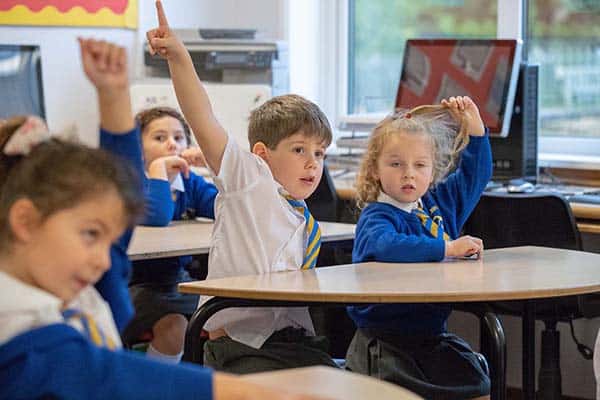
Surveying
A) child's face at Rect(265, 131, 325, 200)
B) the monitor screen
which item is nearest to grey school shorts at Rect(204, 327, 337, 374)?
child's face at Rect(265, 131, 325, 200)

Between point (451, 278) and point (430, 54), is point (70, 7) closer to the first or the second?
point (430, 54)

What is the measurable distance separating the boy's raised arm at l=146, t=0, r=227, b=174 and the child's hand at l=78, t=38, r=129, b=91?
0.74 m

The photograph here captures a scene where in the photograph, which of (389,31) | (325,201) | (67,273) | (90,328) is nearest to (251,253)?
(90,328)

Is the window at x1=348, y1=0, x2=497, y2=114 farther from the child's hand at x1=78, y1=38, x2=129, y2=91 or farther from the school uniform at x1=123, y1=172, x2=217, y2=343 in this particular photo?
the child's hand at x1=78, y1=38, x2=129, y2=91

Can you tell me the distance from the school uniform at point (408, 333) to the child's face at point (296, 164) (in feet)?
0.58

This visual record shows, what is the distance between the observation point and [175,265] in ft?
11.1

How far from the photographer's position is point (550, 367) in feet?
10.8

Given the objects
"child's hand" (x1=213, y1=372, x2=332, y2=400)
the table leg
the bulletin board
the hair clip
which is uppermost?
the bulletin board

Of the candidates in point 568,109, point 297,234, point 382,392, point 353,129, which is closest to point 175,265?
point 297,234

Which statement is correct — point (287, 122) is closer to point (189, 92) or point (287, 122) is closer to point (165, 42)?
point (189, 92)

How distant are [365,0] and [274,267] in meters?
2.85

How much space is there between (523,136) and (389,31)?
1158mm

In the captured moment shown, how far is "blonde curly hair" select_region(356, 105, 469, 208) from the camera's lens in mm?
2662

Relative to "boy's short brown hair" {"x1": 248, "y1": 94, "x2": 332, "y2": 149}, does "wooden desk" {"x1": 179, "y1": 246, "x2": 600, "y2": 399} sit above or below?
below
